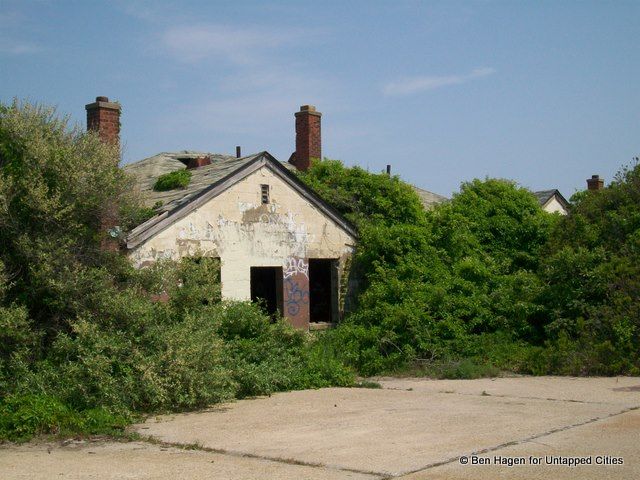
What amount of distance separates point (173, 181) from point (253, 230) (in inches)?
95.2

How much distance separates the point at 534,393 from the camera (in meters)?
11.5

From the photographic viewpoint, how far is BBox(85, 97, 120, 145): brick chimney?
662 inches

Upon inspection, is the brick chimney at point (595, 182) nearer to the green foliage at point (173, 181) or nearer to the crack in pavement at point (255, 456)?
the green foliage at point (173, 181)

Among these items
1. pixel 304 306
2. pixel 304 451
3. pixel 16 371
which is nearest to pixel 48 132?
pixel 16 371

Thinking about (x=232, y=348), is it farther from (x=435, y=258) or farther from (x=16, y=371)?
(x=435, y=258)

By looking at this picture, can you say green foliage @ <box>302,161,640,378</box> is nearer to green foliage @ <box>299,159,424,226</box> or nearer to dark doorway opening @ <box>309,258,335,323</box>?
green foliage @ <box>299,159,424,226</box>

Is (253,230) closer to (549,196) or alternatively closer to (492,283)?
(492,283)

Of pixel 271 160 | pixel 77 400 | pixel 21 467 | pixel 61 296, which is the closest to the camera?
pixel 21 467

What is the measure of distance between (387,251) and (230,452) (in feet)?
34.4

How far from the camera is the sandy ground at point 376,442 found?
6.82m

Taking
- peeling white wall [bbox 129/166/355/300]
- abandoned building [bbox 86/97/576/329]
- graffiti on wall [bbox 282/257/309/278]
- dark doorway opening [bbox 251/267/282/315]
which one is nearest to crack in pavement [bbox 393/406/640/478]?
abandoned building [bbox 86/97/576/329]

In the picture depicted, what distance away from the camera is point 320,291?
1961 centimetres

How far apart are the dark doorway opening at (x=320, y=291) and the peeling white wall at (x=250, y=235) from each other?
1335mm

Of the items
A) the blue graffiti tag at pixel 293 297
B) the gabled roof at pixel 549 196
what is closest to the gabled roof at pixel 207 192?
the blue graffiti tag at pixel 293 297
